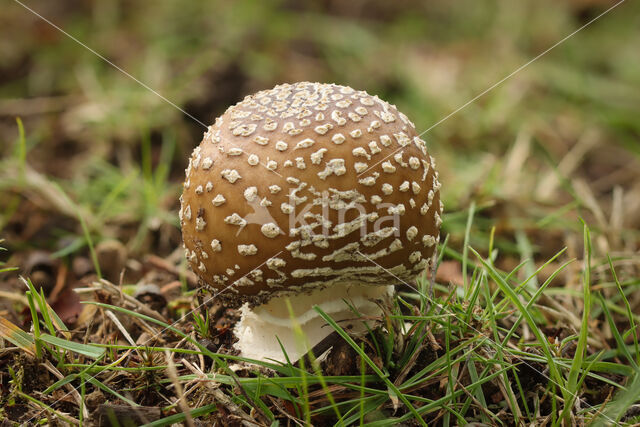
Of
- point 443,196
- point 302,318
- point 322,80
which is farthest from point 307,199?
point 322,80

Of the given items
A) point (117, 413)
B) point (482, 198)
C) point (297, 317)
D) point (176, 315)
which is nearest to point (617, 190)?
point (482, 198)

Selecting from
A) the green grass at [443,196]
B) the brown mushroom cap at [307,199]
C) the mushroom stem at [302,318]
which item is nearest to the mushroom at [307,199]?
the brown mushroom cap at [307,199]

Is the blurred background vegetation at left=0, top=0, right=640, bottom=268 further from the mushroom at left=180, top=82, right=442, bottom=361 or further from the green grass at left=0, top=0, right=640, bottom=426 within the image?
the mushroom at left=180, top=82, right=442, bottom=361

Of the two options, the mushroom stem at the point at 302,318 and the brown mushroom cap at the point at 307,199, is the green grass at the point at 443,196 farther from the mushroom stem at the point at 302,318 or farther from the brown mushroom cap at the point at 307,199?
the brown mushroom cap at the point at 307,199

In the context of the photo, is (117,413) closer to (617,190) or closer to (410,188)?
(410,188)

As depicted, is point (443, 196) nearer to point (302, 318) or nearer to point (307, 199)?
point (302, 318)

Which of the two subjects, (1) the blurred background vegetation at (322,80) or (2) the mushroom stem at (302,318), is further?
(1) the blurred background vegetation at (322,80)
